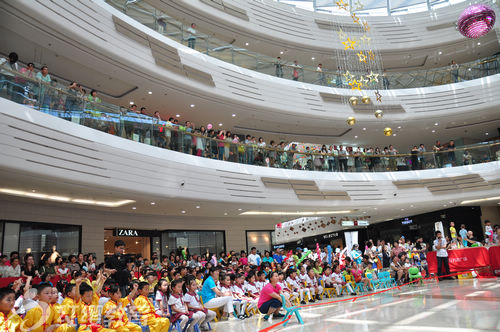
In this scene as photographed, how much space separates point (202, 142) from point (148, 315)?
8.68m

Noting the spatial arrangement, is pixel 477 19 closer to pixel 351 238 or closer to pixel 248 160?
pixel 248 160

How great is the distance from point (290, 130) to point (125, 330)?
53.8 ft

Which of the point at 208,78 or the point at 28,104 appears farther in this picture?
the point at 208,78

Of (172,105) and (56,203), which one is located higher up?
(172,105)

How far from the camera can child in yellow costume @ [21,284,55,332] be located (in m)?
4.68

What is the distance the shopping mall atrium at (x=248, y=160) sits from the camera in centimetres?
879

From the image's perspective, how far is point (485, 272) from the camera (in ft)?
41.0

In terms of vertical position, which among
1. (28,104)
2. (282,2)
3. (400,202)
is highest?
(282,2)

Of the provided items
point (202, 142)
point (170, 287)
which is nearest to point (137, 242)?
point (202, 142)

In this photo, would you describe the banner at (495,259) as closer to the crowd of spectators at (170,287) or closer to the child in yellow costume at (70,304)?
the crowd of spectators at (170,287)

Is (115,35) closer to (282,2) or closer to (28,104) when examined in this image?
(28,104)

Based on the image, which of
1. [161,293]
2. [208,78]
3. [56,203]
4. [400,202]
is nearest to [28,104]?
[56,203]

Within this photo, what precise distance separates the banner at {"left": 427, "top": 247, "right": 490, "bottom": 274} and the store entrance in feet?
34.9

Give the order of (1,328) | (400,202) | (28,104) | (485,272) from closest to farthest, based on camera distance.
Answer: (1,328)
(28,104)
(485,272)
(400,202)
